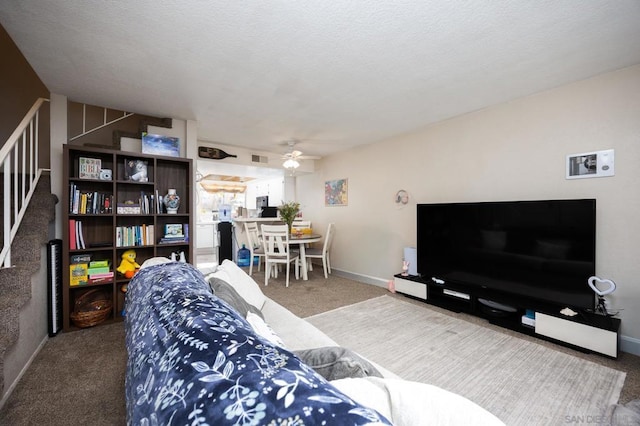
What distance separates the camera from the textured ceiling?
5.27 feet

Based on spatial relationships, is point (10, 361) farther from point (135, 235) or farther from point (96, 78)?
point (96, 78)

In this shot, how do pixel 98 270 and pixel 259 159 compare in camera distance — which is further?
pixel 259 159

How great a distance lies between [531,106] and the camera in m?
2.79

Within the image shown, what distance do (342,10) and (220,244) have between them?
5.10 meters

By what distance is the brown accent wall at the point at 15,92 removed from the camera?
2.99m

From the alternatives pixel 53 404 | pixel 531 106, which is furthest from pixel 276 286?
pixel 531 106

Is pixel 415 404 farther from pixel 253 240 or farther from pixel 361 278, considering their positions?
pixel 253 240

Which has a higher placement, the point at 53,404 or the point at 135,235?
the point at 135,235

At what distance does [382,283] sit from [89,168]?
13.5ft

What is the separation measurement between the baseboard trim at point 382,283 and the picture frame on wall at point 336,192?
4.37 ft

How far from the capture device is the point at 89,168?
2.82 meters

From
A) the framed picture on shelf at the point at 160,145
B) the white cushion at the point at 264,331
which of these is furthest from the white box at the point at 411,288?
the framed picture on shelf at the point at 160,145

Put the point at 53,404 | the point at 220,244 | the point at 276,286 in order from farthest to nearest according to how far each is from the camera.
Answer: the point at 220,244 < the point at 276,286 < the point at 53,404

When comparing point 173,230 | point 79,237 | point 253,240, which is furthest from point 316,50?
point 253,240
